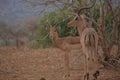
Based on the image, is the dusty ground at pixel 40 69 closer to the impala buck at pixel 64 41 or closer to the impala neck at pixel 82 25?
the impala buck at pixel 64 41

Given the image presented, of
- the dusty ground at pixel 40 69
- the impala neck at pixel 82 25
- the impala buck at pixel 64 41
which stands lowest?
the dusty ground at pixel 40 69

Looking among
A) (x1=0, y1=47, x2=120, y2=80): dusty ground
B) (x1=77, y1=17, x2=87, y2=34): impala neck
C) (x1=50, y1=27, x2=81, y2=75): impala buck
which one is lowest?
(x1=0, y1=47, x2=120, y2=80): dusty ground

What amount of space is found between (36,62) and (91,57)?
15.5 feet

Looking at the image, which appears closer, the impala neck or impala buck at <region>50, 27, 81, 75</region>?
the impala neck

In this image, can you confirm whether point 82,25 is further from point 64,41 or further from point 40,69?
point 40,69

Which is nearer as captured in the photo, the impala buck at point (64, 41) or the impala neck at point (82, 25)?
the impala neck at point (82, 25)

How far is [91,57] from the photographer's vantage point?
998 cm

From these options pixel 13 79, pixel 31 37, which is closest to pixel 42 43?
pixel 31 37

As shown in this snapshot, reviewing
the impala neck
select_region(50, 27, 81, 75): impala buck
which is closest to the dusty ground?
select_region(50, 27, 81, 75): impala buck

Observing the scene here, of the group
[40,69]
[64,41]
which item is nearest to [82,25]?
[64,41]

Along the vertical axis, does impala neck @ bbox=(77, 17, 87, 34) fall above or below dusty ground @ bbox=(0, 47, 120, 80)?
above

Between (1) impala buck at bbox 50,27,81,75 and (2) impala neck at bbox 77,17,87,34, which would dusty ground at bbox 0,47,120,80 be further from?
(2) impala neck at bbox 77,17,87,34

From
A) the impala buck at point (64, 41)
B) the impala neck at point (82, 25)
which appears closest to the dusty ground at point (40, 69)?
the impala buck at point (64, 41)

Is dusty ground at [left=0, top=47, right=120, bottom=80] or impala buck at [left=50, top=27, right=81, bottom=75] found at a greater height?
impala buck at [left=50, top=27, right=81, bottom=75]
